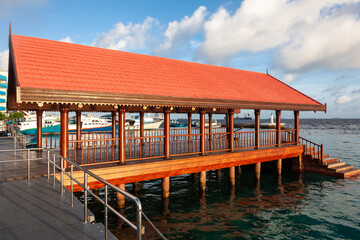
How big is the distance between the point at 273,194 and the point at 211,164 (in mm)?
3934

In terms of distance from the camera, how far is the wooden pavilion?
804 cm

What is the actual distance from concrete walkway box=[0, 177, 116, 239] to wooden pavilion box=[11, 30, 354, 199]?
2158 millimetres

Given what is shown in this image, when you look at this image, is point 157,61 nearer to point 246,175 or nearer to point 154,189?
point 154,189

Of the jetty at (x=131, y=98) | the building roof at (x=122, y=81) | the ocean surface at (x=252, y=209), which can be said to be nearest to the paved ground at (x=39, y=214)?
the jetty at (x=131, y=98)

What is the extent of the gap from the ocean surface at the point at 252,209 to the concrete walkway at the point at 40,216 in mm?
3209

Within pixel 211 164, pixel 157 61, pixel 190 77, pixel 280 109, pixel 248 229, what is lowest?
pixel 248 229

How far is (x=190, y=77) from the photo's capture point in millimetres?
12906

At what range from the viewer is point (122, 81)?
970 centimetres

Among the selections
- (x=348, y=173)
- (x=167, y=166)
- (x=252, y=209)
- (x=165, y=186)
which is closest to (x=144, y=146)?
(x=165, y=186)

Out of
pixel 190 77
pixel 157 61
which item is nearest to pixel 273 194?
pixel 190 77

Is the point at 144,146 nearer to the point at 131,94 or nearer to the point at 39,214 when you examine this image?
the point at 131,94

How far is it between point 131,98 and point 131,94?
0.15m

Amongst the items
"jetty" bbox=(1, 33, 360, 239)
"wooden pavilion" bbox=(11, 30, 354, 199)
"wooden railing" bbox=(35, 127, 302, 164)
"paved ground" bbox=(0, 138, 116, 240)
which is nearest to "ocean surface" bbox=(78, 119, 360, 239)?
"jetty" bbox=(1, 33, 360, 239)

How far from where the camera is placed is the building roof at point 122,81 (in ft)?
25.5
